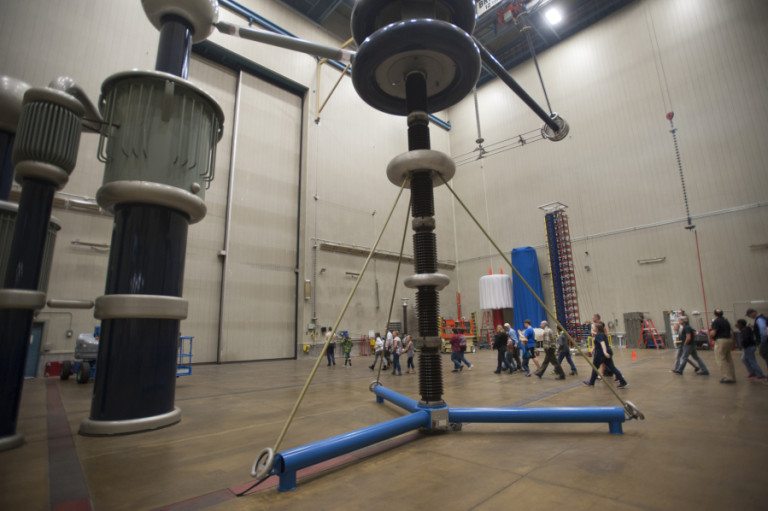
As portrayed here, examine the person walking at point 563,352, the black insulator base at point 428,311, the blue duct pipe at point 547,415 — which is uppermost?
the black insulator base at point 428,311

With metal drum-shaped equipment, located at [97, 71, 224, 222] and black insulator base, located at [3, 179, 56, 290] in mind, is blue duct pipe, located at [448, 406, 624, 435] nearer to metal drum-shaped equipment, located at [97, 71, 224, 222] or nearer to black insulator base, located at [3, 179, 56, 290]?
metal drum-shaped equipment, located at [97, 71, 224, 222]

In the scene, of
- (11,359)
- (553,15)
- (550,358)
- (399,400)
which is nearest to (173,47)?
(11,359)

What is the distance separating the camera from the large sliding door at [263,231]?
16.5 m

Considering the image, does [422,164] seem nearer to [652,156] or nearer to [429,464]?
[429,464]

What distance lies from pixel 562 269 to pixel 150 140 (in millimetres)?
20210

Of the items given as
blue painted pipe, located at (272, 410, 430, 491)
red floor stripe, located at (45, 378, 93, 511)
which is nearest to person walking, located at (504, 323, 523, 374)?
blue painted pipe, located at (272, 410, 430, 491)

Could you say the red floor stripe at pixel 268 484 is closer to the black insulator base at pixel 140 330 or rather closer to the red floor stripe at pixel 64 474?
the red floor stripe at pixel 64 474

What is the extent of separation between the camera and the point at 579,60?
71.6 ft

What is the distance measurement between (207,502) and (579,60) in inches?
1051

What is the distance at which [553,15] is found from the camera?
66.4 ft

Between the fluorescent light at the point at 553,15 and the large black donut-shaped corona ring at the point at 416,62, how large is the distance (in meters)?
20.4

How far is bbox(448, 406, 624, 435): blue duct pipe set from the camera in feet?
13.0

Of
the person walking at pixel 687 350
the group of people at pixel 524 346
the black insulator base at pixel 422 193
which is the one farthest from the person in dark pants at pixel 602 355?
the black insulator base at pixel 422 193

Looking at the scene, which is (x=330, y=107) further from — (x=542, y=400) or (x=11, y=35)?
(x=542, y=400)
